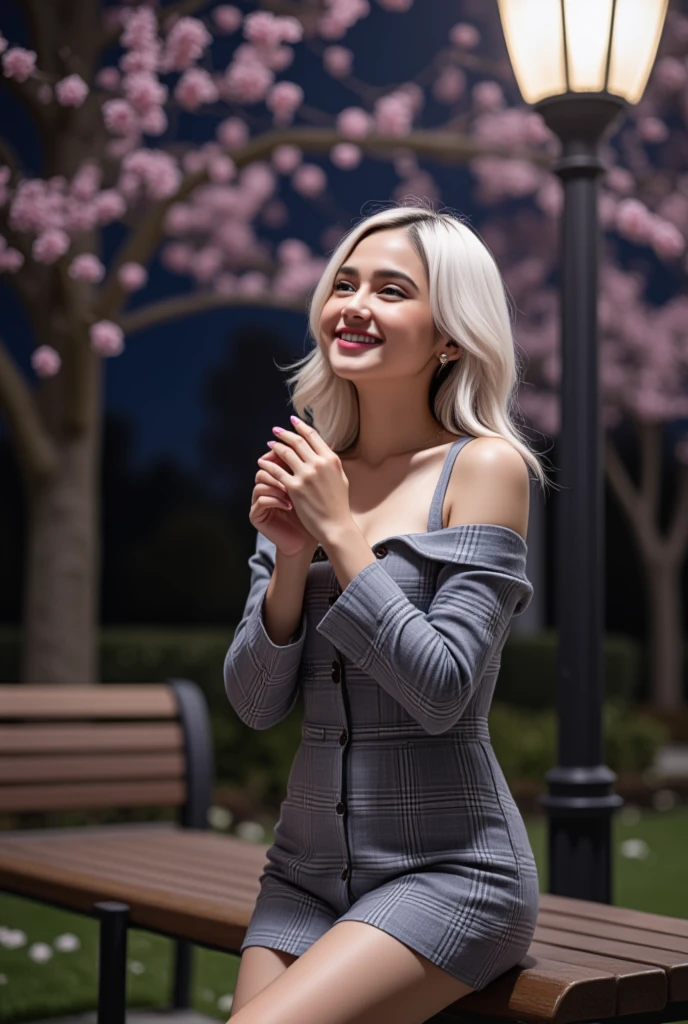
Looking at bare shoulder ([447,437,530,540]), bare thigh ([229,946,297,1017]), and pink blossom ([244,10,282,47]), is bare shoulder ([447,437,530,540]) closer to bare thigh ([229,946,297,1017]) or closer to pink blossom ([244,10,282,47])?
bare thigh ([229,946,297,1017])

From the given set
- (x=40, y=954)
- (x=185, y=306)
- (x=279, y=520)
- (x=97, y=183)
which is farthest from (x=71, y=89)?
(x=279, y=520)

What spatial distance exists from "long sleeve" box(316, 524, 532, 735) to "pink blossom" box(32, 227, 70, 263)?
507 cm

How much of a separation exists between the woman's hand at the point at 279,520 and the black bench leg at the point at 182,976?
7.74 ft

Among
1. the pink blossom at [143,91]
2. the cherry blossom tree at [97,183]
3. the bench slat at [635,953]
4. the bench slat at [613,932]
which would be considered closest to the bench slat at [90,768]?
the bench slat at [613,932]

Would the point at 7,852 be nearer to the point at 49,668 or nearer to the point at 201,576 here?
the point at 49,668

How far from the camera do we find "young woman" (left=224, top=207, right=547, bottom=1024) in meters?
2.24

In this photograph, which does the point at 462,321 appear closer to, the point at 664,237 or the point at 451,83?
the point at 664,237

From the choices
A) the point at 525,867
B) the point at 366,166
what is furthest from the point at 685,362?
the point at 525,867

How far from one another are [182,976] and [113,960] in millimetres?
1215

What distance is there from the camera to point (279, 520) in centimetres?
249

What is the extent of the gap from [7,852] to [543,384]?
12635 millimetres

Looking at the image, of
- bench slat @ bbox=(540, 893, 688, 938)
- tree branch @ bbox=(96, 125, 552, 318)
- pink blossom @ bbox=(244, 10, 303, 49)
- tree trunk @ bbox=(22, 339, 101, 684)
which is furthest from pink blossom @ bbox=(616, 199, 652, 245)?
bench slat @ bbox=(540, 893, 688, 938)

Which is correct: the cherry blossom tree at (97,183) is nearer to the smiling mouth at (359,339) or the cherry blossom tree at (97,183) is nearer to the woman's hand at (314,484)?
the smiling mouth at (359,339)

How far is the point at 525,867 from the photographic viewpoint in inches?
93.6
